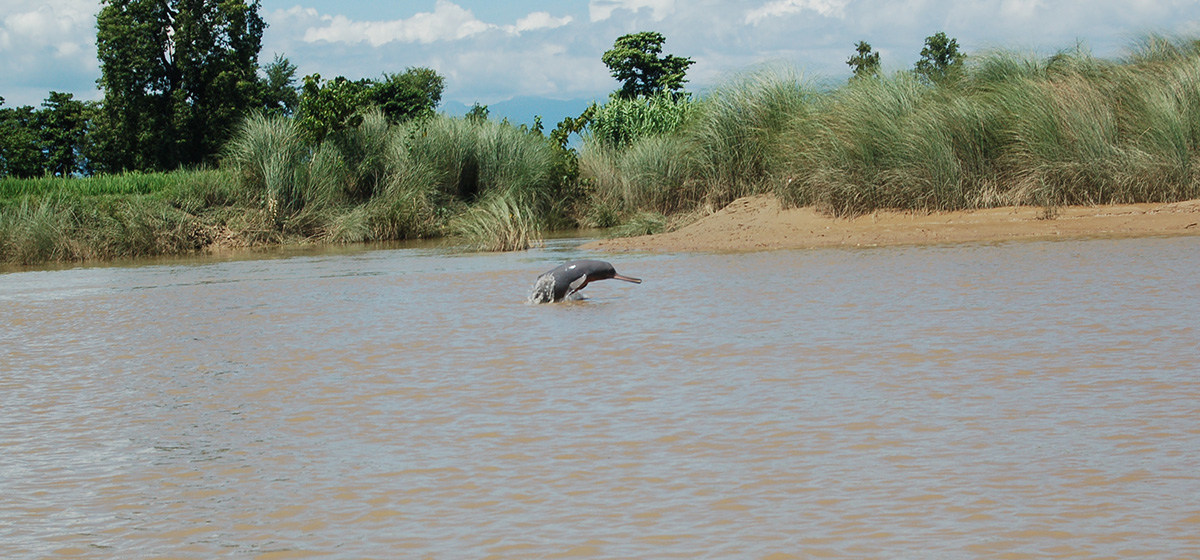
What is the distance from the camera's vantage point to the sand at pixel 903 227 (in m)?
16.8

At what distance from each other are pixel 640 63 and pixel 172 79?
69.7ft

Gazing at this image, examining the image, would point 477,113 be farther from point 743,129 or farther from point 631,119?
point 743,129

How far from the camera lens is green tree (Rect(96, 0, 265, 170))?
146 feet

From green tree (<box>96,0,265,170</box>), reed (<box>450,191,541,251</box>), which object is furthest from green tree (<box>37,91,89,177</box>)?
reed (<box>450,191,541,251</box>)

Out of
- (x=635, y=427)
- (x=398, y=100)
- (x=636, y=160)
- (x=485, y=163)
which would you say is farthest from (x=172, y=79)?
(x=635, y=427)

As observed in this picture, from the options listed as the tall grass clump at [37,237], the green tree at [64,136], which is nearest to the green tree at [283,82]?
the green tree at [64,136]

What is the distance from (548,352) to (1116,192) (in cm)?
1242

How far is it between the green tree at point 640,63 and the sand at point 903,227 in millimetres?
35396

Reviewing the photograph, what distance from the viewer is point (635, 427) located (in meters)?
6.00

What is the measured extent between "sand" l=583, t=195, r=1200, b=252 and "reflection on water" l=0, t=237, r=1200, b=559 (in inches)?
209

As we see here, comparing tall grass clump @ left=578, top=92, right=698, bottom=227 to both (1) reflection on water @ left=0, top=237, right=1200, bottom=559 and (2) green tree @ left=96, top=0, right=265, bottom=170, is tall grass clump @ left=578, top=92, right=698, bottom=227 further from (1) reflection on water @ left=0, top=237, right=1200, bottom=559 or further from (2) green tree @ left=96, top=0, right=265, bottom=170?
(2) green tree @ left=96, top=0, right=265, bottom=170

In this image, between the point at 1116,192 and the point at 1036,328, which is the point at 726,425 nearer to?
the point at 1036,328

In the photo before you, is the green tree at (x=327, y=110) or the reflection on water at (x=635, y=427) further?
the green tree at (x=327, y=110)

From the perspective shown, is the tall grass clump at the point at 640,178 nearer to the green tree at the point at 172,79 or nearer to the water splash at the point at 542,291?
the water splash at the point at 542,291
